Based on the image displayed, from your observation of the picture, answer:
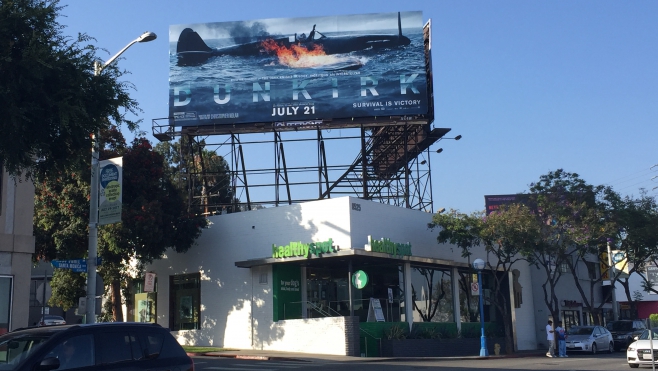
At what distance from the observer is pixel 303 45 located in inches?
1483

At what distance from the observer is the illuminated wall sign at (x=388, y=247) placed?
28419 millimetres

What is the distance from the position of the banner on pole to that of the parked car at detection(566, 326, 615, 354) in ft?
81.9

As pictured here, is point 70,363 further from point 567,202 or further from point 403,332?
point 567,202

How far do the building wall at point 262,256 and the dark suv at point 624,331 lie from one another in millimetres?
12545

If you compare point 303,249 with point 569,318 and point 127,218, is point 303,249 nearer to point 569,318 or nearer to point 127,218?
point 127,218

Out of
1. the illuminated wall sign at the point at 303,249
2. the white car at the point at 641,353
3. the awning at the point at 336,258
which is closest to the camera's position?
the white car at the point at 641,353

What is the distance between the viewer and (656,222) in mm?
40000

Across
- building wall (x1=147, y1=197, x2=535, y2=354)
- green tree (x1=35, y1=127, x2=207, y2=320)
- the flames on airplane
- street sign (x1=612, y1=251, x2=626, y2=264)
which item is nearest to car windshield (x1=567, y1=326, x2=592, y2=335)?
street sign (x1=612, y1=251, x2=626, y2=264)

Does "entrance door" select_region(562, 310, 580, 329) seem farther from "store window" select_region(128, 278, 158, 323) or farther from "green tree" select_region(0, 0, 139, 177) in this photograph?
"green tree" select_region(0, 0, 139, 177)

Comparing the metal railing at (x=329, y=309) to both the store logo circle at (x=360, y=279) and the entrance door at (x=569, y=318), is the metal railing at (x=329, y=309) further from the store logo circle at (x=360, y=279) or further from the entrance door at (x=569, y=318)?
the entrance door at (x=569, y=318)

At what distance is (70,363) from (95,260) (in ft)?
29.6

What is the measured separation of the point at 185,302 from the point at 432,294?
11.7m

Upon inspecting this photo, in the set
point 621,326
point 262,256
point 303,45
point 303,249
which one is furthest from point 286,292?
point 621,326

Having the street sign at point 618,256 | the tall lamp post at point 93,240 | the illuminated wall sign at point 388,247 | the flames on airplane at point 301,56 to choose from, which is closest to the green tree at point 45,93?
the tall lamp post at point 93,240
